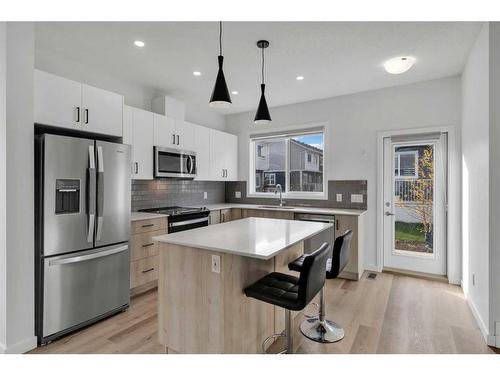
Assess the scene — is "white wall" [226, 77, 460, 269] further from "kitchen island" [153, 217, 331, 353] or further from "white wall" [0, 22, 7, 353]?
"white wall" [0, 22, 7, 353]

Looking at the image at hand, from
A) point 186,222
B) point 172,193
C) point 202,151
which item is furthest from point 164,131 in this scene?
point 186,222

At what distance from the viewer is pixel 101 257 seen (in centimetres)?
257

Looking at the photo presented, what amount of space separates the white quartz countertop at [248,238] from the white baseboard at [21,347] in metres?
1.28

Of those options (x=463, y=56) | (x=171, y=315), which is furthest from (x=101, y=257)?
(x=463, y=56)

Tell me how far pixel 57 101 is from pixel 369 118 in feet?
12.7

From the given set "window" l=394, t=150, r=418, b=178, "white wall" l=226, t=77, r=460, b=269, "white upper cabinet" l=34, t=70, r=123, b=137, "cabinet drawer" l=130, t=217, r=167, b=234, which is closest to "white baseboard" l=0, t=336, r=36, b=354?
"cabinet drawer" l=130, t=217, r=167, b=234

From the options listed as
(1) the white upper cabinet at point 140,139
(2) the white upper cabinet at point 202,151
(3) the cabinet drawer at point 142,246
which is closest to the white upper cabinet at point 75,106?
(1) the white upper cabinet at point 140,139

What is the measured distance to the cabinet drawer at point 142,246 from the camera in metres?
3.03

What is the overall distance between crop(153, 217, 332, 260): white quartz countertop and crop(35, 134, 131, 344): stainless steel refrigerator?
88 centimetres

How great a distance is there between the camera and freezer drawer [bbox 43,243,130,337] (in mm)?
2254

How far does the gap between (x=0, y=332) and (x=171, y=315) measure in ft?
4.21

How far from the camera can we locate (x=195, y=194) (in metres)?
4.83

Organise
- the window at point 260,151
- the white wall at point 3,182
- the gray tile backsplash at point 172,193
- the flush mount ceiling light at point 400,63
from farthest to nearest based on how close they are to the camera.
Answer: the window at point 260,151
the gray tile backsplash at point 172,193
the flush mount ceiling light at point 400,63
the white wall at point 3,182

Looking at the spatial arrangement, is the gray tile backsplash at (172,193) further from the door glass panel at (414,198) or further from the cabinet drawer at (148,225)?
the door glass panel at (414,198)
